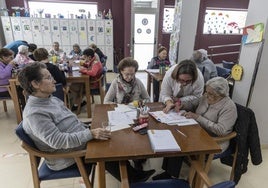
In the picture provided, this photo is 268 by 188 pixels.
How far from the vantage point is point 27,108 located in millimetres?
1247

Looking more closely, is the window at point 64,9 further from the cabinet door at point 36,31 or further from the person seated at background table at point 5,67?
the person seated at background table at point 5,67

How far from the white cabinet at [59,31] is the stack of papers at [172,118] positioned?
534 centimetres

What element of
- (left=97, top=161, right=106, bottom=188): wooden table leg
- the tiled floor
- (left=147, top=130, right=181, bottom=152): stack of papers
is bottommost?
the tiled floor

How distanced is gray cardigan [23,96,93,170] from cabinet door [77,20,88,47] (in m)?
5.42

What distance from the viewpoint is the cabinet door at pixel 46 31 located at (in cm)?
604

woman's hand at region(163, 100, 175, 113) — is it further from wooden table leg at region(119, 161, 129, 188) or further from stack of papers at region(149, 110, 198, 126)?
wooden table leg at region(119, 161, 129, 188)

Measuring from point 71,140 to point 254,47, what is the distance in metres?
2.02

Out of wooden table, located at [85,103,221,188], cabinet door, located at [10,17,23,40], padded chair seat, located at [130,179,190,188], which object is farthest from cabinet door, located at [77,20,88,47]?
padded chair seat, located at [130,179,190,188]

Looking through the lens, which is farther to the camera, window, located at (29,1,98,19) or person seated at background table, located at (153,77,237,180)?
window, located at (29,1,98,19)

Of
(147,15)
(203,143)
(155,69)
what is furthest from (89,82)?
(147,15)

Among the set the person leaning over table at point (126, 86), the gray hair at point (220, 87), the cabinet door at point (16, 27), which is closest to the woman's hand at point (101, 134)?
the person leaning over table at point (126, 86)

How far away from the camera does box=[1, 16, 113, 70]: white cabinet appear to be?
598cm

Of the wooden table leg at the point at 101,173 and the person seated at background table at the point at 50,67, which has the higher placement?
the person seated at background table at the point at 50,67

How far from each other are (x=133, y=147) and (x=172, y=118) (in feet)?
1.79
